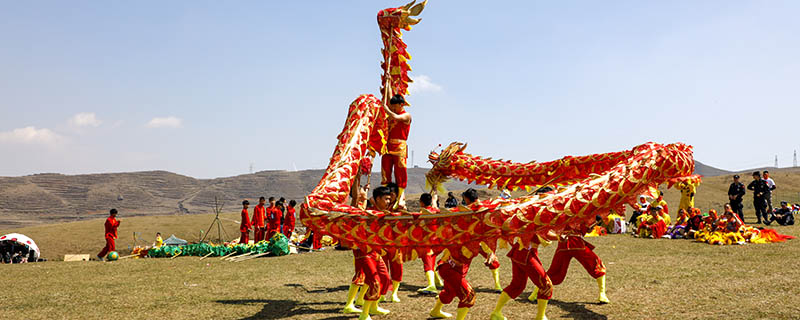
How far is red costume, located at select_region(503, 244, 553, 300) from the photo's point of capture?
18.6 ft

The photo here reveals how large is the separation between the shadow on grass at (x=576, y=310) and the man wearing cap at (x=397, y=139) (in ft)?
8.48

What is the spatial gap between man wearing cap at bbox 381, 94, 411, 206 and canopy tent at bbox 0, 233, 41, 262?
47.7 ft

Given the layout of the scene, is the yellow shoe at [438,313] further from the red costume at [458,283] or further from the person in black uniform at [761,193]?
the person in black uniform at [761,193]

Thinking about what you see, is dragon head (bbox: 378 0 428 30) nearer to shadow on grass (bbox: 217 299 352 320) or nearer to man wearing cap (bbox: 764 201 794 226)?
shadow on grass (bbox: 217 299 352 320)

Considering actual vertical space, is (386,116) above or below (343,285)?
above

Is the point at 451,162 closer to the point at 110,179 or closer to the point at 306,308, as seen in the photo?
the point at 306,308

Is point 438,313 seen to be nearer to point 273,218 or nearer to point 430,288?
point 430,288

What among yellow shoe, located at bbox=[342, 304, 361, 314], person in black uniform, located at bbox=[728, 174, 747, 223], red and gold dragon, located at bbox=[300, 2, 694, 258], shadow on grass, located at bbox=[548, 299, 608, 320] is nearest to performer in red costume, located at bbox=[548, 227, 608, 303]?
shadow on grass, located at bbox=[548, 299, 608, 320]

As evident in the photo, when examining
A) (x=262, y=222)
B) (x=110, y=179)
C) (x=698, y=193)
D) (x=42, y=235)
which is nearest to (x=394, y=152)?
(x=262, y=222)

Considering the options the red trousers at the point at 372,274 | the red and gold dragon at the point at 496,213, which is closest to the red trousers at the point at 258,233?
the red trousers at the point at 372,274

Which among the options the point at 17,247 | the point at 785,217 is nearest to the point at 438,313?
the point at 17,247

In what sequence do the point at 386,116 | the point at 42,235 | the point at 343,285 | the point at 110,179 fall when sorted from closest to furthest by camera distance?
the point at 386,116
the point at 343,285
the point at 42,235
the point at 110,179

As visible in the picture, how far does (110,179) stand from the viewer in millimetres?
67438

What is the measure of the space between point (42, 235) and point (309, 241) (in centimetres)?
1495
